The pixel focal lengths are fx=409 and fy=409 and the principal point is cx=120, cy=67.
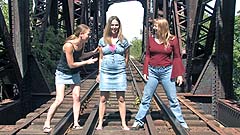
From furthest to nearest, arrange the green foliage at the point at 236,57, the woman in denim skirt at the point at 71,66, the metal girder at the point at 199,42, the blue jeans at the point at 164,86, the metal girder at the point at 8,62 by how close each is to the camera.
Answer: the green foliage at the point at 236,57 → the metal girder at the point at 199,42 → the metal girder at the point at 8,62 → the blue jeans at the point at 164,86 → the woman in denim skirt at the point at 71,66

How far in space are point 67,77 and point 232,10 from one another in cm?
412

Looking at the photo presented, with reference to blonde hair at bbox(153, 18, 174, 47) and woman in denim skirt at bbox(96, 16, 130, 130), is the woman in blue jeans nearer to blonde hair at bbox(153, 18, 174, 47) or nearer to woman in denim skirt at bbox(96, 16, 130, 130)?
blonde hair at bbox(153, 18, 174, 47)

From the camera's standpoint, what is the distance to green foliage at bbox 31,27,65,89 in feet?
37.7

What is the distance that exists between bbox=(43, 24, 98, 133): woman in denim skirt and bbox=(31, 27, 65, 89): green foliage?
497 centimetres

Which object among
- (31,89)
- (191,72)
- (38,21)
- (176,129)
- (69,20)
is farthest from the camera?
(69,20)

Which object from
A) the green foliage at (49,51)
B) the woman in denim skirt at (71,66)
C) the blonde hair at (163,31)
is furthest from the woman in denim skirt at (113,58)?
the green foliage at (49,51)

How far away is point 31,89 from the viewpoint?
966 cm

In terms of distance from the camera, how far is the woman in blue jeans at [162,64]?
5734 millimetres

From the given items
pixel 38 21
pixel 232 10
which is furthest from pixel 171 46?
pixel 38 21

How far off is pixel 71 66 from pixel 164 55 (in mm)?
1324

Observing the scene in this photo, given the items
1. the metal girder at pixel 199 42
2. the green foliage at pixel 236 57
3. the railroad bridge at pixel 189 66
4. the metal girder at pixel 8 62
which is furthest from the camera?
the green foliage at pixel 236 57

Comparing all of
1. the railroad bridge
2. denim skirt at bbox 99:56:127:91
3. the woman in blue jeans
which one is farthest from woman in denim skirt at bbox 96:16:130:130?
the railroad bridge

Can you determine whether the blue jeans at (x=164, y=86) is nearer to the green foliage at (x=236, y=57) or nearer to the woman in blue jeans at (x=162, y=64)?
the woman in blue jeans at (x=162, y=64)

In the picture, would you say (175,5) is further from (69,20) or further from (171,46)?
(171,46)
